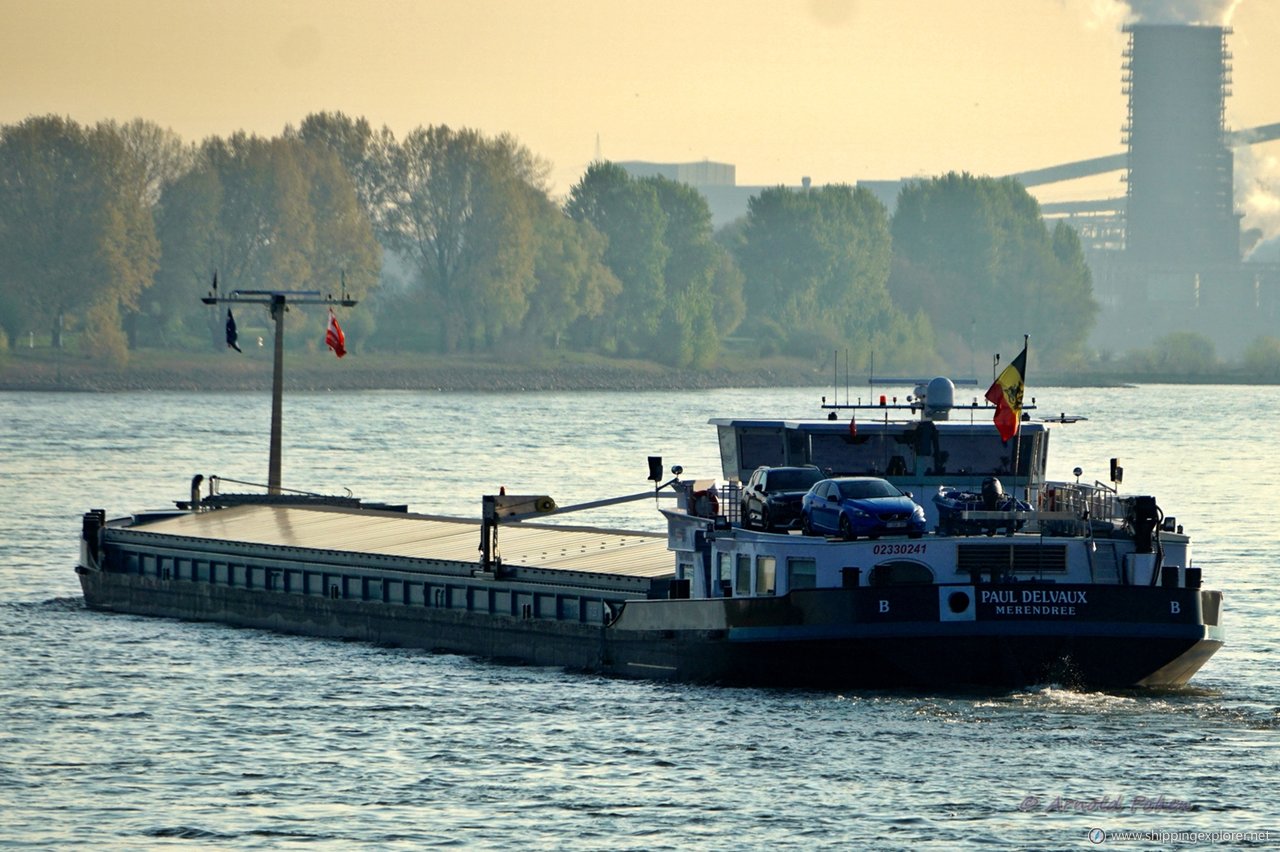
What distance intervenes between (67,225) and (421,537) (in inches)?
4478

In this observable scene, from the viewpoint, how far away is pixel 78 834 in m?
30.2

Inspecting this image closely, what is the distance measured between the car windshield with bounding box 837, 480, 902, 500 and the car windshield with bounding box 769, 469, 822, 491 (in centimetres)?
179

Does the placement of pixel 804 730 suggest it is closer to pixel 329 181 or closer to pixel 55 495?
pixel 55 495

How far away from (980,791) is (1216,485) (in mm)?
64557

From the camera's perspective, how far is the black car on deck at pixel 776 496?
38.9m

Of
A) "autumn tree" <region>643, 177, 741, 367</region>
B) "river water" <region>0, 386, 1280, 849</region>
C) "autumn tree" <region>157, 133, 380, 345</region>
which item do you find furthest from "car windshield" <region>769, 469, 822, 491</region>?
"autumn tree" <region>643, 177, 741, 367</region>

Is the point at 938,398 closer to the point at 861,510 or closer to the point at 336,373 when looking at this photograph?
the point at 861,510

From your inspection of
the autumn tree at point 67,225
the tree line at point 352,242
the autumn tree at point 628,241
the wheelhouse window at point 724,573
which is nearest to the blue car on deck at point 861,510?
the wheelhouse window at point 724,573

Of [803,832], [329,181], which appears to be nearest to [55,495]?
[803,832]

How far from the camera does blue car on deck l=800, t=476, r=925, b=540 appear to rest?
123ft

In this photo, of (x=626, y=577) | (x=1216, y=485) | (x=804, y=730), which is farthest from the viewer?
(x=1216, y=485)

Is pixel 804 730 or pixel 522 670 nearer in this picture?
pixel 804 730

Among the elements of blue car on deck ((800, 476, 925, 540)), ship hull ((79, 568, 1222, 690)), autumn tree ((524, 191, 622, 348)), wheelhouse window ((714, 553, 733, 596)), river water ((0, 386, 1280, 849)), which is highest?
autumn tree ((524, 191, 622, 348))

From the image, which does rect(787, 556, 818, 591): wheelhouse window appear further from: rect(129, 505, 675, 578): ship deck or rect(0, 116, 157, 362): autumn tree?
rect(0, 116, 157, 362): autumn tree
